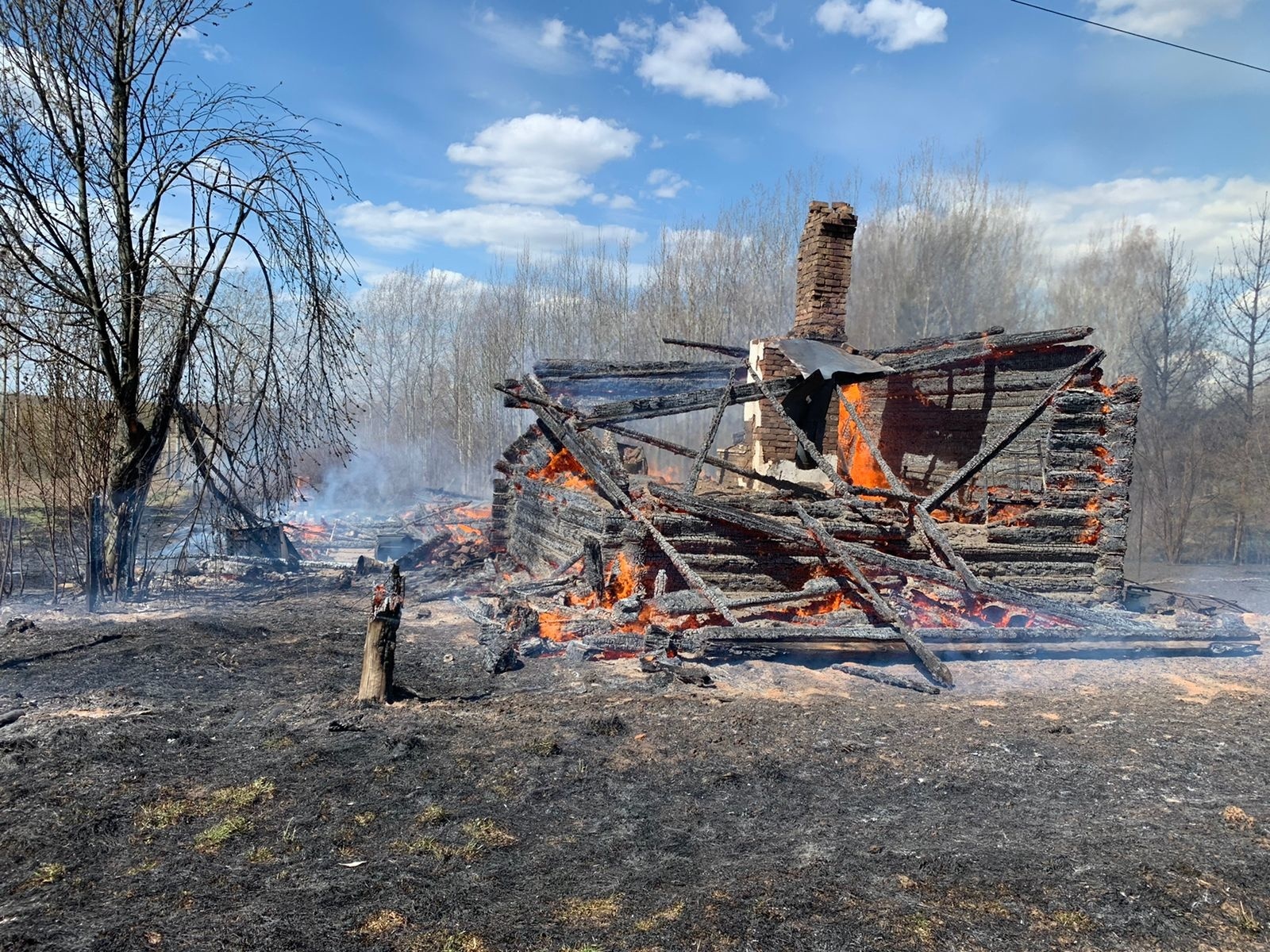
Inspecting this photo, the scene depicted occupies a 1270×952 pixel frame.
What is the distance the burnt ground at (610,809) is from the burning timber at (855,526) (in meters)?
0.78

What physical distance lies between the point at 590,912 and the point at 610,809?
43.6 inches

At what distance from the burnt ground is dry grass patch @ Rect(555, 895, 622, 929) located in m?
0.01

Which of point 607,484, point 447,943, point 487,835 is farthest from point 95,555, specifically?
point 447,943

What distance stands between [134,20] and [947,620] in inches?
467

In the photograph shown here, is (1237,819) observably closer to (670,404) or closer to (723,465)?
(723,465)

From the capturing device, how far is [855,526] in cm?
941

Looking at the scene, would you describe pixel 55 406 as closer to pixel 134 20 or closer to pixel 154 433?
pixel 154 433

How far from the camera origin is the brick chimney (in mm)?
13734

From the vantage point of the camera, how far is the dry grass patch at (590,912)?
3.40 m

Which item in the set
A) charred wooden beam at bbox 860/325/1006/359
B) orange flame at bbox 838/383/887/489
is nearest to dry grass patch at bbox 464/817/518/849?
orange flame at bbox 838/383/887/489

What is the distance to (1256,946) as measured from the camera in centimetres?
329

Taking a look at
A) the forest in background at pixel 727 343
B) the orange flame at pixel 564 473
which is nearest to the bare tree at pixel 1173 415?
the forest in background at pixel 727 343

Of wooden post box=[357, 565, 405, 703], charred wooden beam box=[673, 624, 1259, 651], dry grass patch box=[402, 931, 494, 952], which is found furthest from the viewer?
charred wooden beam box=[673, 624, 1259, 651]

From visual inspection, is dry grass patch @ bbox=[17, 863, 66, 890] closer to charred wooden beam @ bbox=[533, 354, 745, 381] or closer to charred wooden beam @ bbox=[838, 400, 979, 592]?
charred wooden beam @ bbox=[838, 400, 979, 592]
